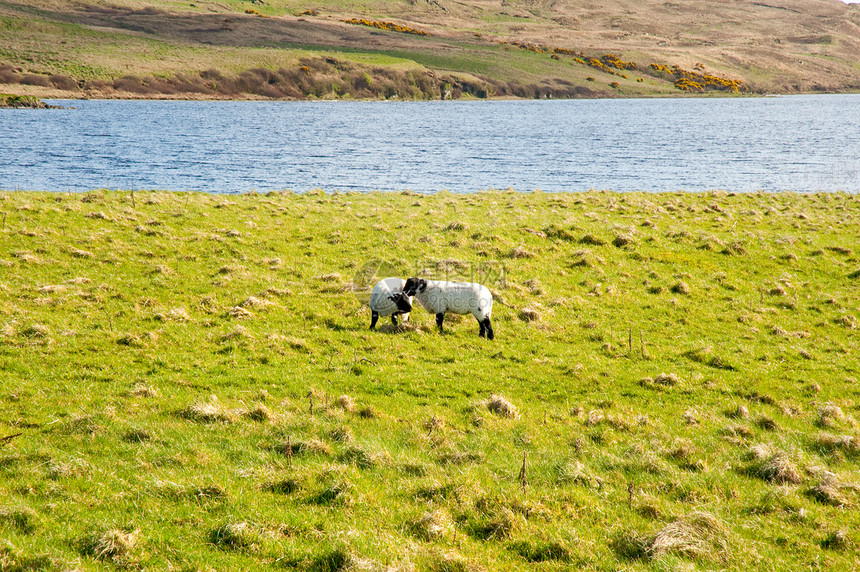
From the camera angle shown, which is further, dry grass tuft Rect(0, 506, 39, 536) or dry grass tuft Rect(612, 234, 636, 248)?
dry grass tuft Rect(612, 234, 636, 248)

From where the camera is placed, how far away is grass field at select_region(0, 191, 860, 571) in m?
8.28

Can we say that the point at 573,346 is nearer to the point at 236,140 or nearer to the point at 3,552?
the point at 3,552

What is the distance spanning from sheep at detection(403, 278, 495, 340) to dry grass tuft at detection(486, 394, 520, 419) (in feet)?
16.5

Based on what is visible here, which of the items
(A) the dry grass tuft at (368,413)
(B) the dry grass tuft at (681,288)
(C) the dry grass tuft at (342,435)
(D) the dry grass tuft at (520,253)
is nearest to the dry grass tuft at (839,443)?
(A) the dry grass tuft at (368,413)

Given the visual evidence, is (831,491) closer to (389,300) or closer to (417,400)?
(417,400)

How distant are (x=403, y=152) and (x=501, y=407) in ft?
250

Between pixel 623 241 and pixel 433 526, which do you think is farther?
pixel 623 241

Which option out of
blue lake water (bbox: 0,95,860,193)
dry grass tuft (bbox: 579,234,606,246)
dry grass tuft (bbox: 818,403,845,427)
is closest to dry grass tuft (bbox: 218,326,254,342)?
dry grass tuft (bbox: 818,403,845,427)

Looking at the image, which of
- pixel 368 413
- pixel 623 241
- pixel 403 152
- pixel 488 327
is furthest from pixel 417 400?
pixel 403 152

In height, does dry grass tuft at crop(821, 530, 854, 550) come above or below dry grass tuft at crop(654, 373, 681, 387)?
above

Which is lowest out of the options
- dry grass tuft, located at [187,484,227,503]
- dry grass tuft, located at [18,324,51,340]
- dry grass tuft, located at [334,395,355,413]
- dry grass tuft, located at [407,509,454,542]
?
dry grass tuft, located at [18,324,51,340]

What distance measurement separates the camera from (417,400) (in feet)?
47.2

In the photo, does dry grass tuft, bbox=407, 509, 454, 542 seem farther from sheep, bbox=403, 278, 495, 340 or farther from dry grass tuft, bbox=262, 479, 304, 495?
sheep, bbox=403, 278, 495, 340

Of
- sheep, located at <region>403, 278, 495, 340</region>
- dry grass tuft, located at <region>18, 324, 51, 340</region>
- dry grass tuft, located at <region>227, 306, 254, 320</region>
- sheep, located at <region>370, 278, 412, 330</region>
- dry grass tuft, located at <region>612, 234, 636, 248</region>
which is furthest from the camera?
dry grass tuft, located at <region>612, 234, 636, 248</region>
